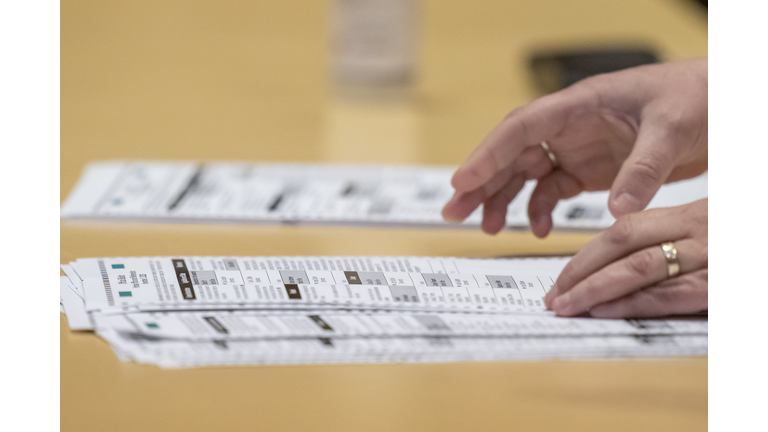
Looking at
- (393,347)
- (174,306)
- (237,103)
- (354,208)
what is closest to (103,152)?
(237,103)

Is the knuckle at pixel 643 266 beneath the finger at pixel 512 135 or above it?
beneath

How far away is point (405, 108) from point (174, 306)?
0.78 metres

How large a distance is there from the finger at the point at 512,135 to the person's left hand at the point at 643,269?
0.52 ft

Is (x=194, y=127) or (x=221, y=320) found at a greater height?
(x=194, y=127)

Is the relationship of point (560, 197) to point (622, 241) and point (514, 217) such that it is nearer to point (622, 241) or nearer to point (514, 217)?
point (514, 217)

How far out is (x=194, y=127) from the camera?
1.26 m

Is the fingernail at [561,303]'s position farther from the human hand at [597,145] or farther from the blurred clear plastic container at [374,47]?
the blurred clear plastic container at [374,47]

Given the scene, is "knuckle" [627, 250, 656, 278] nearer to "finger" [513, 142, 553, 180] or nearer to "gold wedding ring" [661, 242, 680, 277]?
"gold wedding ring" [661, 242, 680, 277]

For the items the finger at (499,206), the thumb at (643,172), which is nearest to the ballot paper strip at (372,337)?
the thumb at (643,172)

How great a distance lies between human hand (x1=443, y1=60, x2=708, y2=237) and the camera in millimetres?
746

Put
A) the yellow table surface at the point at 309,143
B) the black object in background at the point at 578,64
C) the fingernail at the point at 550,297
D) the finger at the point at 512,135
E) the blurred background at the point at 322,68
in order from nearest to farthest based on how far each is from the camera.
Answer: the yellow table surface at the point at 309,143, the fingernail at the point at 550,297, the finger at the point at 512,135, the blurred background at the point at 322,68, the black object in background at the point at 578,64

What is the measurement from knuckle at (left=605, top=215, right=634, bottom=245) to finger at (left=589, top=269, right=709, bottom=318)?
0.14 ft

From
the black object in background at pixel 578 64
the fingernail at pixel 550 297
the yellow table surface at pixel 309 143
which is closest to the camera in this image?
the yellow table surface at pixel 309 143

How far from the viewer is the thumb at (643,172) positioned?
0.71 metres
